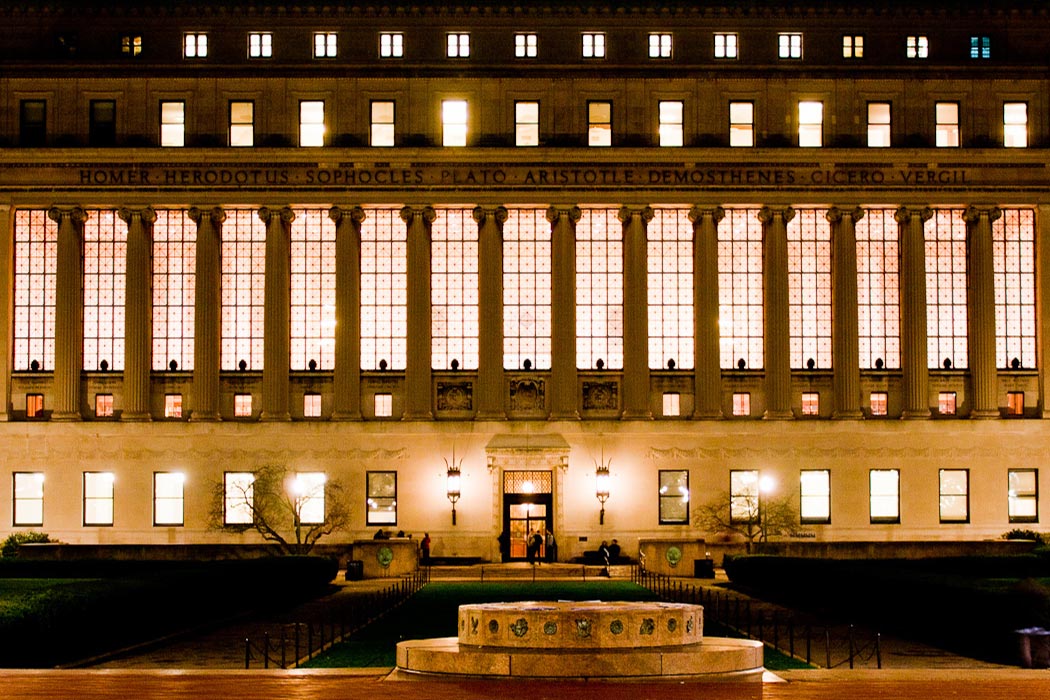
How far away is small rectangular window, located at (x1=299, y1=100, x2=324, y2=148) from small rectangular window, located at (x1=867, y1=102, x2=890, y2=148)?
24.0 meters

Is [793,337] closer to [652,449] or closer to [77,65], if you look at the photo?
[652,449]

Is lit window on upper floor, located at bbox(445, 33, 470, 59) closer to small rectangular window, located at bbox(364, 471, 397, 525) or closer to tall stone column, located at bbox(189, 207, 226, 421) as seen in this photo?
tall stone column, located at bbox(189, 207, 226, 421)

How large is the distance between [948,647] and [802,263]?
40265mm

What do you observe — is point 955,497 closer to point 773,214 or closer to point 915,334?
point 915,334

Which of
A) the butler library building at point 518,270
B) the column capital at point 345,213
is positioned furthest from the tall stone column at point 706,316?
the column capital at point 345,213

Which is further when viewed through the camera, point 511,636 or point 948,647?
point 948,647

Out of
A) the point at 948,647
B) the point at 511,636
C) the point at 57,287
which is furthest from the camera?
the point at 57,287

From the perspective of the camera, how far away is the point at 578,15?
253 ft

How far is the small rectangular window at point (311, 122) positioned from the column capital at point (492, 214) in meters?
7.53

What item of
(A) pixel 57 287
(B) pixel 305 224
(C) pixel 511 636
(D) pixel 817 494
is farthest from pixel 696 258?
(C) pixel 511 636

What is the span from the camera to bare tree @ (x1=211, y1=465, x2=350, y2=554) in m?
73.1

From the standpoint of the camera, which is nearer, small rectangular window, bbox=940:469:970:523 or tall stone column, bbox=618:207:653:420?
small rectangular window, bbox=940:469:970:523

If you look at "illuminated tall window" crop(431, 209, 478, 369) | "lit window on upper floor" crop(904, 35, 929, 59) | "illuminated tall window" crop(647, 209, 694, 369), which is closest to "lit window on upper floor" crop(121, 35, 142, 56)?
"illuminated tall window" crop(431, 209, 478, 369)

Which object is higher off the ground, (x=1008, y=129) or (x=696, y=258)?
(x=1008, y=129)
